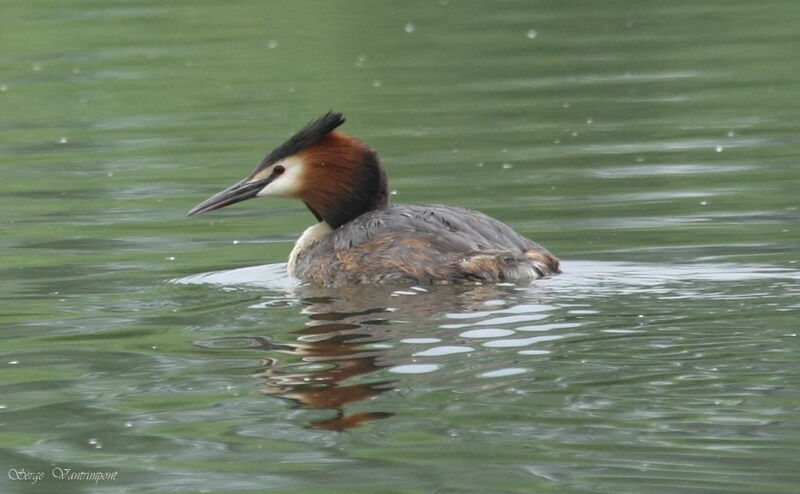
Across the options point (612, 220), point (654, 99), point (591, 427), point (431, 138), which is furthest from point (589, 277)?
point (654, 99)

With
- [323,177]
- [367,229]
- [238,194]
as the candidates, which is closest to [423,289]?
[367,229]

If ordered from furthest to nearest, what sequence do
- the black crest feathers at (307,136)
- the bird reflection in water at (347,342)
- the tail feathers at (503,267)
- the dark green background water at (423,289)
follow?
1. the black crest feathers at (307,136)
2. the tail feathers at (503,267)
3. the bird reflection in water at (347,342)
4. the dark green background water at (423,289)

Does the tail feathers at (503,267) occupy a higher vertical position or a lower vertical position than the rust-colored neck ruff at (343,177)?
lower

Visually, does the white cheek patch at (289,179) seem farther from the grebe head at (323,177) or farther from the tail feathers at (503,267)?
the tail feathers at (503,267)

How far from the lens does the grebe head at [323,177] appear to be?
966 centimetres

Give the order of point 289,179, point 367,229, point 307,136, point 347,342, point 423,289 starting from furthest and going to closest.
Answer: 1. point 289,179
2. point 307,136
3. point 367,229
4. point 423,289
5. point 347,342

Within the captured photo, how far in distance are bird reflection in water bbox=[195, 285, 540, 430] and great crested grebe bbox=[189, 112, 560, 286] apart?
0.13m

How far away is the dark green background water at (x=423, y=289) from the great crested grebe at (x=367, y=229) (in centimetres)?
18

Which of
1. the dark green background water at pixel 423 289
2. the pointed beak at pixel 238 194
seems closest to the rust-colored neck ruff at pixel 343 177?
the pointed beak at pixel 238 194

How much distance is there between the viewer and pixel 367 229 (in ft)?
30.1

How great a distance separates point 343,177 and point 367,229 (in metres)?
0.61

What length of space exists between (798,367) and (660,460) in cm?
118

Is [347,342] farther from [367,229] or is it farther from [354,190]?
[354,190]

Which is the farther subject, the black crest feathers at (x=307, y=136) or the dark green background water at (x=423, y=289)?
the black crest feathers at (x=307, y=136)
